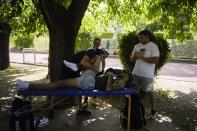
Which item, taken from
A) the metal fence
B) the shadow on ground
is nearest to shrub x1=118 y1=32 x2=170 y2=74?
the shadow on ground

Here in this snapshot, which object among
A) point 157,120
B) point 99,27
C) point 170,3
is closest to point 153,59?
point 157,120

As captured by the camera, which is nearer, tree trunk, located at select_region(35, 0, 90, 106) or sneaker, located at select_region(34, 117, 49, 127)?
sneaker, located at select_region(34, 117, 49, 127)

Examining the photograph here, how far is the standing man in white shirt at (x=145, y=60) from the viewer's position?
8117 millimetres

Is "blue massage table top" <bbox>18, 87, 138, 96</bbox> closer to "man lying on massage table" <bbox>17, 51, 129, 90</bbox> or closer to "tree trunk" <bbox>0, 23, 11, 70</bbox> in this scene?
"man lying on massage table" <bbox>17, 51, 129, 90</bbox>

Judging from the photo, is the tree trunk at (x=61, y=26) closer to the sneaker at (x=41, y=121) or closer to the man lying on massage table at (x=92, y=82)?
the sneaker at (x=41, y=121)

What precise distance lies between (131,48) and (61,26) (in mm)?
3773

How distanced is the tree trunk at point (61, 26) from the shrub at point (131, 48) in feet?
10.9

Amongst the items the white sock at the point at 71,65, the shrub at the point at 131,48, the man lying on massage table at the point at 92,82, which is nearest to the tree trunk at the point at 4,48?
the shrub at the point at 131,48

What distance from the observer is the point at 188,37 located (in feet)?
42.6

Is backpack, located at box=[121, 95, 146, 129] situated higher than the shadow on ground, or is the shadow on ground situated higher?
backpack, located at box=[121, 95, 146, 129]

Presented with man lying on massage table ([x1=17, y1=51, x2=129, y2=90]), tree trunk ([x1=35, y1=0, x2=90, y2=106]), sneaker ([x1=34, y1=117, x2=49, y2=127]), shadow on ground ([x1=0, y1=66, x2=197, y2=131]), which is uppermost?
tree trunk ([x1=35, y1=0, x2=90, y2=106])

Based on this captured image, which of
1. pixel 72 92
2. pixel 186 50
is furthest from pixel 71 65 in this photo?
pixel 186 50

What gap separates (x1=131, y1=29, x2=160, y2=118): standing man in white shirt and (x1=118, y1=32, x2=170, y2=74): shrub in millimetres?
3883

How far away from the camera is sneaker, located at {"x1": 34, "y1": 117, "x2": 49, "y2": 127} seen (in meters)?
7.54
